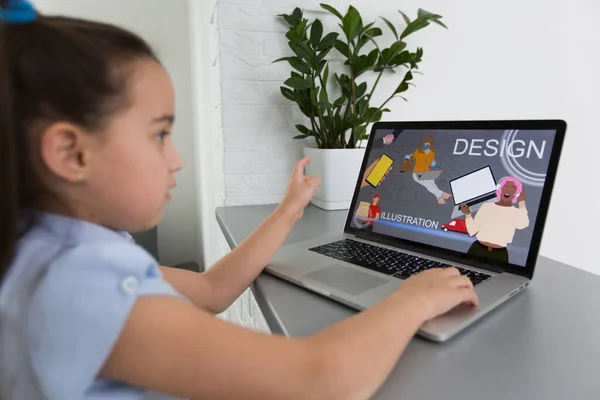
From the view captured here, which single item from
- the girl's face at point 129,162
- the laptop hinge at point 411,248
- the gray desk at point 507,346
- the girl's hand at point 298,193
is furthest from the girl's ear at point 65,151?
the laptop hinge at point 411,248

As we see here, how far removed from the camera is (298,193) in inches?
30.8

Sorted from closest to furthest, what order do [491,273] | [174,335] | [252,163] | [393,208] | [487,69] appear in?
1. [174,335]
2. [491,273]
3. [393,208]
4. [252,163]
5. [487,69]

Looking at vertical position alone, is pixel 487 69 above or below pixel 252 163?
above

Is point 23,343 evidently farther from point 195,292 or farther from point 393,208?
point 393,208

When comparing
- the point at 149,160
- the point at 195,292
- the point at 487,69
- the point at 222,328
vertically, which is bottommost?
the point at 195,292

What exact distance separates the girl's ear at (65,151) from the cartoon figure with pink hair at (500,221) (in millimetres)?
570

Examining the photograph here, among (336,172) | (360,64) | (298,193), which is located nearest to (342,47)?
(360,64)

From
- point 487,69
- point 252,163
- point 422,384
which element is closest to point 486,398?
point 422,384

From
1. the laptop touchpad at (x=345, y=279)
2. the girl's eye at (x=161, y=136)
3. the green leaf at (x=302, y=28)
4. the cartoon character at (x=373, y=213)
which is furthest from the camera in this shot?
the green leaf at (x=302, y=28)

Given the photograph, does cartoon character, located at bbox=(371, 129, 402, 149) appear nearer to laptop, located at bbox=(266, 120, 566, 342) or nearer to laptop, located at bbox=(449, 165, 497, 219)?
laptop, located at bbox=(266, 120, 566, 342)

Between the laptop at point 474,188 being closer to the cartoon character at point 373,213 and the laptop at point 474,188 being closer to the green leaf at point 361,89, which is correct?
the cartoon character at point 373,213

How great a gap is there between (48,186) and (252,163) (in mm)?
849

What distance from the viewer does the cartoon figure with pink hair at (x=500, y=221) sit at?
0.65 metres

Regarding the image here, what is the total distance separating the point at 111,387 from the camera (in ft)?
1.22
